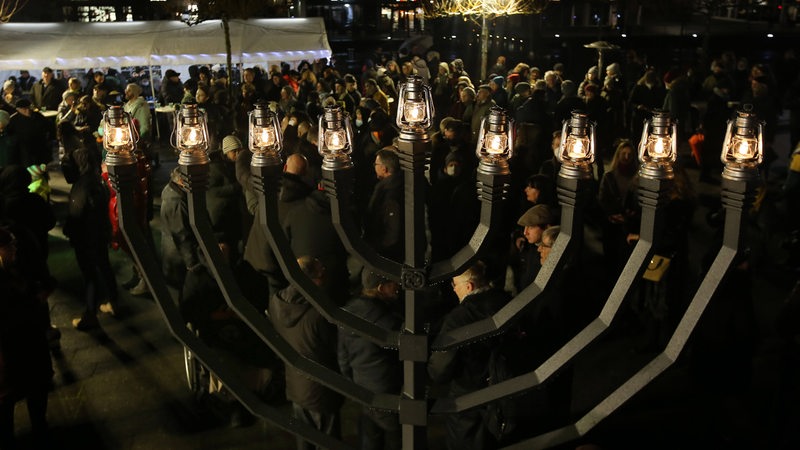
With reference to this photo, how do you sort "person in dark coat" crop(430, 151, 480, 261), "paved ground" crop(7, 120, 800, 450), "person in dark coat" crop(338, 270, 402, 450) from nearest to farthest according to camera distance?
"person in dark coat" crop(338, 270, 402, 450)
"paved ground" crop(7, 120, 800, 450)
"person in dark coat" crop(430, 151, 480, 261)

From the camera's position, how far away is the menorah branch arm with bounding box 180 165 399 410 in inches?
114

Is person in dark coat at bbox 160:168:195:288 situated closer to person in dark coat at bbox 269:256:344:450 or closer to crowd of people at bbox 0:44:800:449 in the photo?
crowd of people at bbox 0:44:800:449

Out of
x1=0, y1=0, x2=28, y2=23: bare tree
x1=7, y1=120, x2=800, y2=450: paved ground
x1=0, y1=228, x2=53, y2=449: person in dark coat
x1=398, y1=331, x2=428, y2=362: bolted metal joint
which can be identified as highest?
x1=0, y1=0, x2=28, y2=23: bare tree

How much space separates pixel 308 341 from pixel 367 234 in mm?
2711

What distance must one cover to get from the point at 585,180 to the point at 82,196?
603cm

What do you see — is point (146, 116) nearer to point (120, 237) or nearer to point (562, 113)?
point (120, 237)

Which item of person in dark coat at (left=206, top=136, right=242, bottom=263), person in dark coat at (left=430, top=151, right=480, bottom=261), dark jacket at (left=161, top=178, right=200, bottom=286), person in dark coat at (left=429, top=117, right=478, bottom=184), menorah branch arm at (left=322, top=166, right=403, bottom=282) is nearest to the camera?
menorah branch arm at (left=322, top=166, right=403, bottom=282)

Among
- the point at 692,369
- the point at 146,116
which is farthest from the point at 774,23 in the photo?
the point at 692,369

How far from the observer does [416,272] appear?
271 cm

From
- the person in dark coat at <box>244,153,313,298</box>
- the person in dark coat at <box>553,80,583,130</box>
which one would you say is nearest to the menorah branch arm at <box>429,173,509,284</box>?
the person in dark coat at <box>244,153,313,298</box>

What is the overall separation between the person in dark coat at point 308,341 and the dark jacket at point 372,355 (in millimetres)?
289

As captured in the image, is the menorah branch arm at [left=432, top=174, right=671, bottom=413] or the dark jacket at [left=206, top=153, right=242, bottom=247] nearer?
the menorah branch arm at [left=432, top=174, right=671, bottom=413]

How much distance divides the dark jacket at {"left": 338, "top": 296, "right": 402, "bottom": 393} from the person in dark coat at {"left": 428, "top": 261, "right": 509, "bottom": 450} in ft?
0.83

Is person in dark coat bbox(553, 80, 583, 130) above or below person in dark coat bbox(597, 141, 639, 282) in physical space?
above
